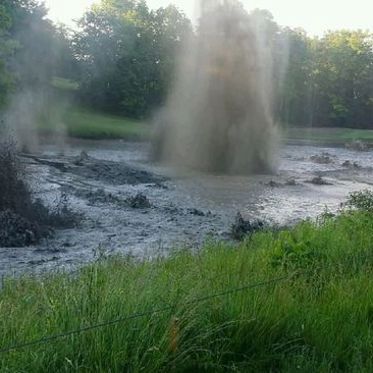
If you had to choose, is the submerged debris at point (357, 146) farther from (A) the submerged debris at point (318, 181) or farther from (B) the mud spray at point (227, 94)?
(A) the submerged debris at point (318, 181)

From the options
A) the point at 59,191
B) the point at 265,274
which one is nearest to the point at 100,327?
the point at 265,274

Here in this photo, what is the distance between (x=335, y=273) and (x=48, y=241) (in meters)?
7.89

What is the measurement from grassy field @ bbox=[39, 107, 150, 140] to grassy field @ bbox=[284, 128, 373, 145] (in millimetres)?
18441

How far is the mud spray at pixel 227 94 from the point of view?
31.9 metres

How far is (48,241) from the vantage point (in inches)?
566

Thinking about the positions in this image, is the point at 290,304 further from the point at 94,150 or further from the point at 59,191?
the point at 94,150

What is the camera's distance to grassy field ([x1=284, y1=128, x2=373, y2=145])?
2589 inches

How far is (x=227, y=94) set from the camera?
1273 inches

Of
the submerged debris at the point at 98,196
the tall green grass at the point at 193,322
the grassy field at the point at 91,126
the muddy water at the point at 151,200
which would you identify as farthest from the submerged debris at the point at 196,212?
the grassy field at the point at 91,126

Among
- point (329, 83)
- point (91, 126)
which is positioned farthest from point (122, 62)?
point (329, 83)

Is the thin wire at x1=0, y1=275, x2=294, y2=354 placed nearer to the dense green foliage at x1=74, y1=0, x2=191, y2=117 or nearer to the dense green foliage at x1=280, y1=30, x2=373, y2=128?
the dense green foliage at x1=74, y1=0, x2=191, y2=117

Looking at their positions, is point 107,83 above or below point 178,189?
above

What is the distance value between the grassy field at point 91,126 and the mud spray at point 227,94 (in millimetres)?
16077

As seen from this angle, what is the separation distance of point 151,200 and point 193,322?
50.1 ft
